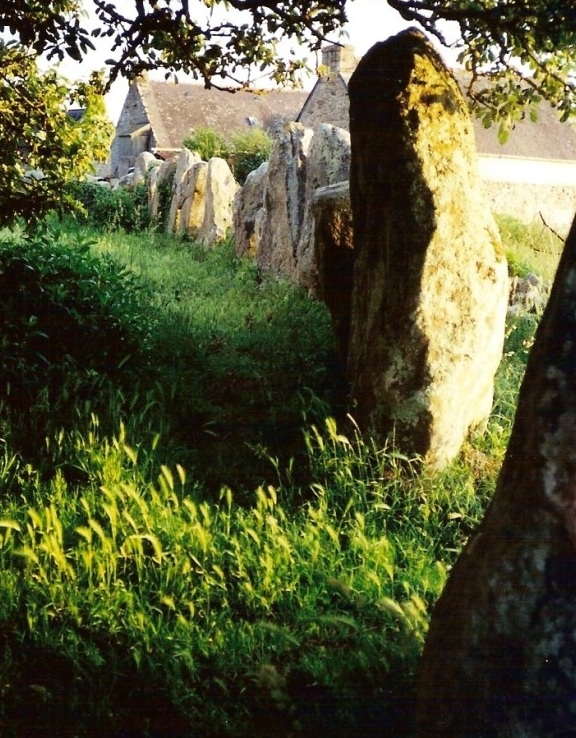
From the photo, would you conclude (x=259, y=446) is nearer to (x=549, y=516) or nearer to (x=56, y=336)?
(x=56, y=336)

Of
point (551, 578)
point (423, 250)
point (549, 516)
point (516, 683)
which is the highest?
point (423, 250)

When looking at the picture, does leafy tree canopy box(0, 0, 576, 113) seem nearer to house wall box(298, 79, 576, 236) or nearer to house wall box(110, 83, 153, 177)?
house wall box(298, 79, 576, 236)

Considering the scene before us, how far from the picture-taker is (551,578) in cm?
229

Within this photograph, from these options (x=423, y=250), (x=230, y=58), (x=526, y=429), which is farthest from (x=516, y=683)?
(x=230, y=58)

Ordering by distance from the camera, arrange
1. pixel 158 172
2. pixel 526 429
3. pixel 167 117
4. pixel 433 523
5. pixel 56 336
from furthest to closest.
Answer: pixel 167 117 < pixel 158 172 < pixel 56 336 < pixel 433 523 < pixel 526 429

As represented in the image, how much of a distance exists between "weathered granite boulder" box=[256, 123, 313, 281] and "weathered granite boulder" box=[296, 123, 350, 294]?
1.56ft

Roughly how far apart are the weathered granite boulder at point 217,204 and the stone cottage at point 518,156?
15414 millimetres

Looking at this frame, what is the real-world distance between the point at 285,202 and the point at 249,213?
2554mm

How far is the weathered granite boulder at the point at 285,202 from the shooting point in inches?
406

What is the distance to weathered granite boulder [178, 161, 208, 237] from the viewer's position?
15430 mm

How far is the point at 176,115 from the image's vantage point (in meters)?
44.0

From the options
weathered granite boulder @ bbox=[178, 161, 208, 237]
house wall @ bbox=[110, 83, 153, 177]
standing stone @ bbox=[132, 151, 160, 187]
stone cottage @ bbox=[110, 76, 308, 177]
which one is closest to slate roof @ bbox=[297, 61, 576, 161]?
stone cottage @ bbox=[110, 76, 308, 177]

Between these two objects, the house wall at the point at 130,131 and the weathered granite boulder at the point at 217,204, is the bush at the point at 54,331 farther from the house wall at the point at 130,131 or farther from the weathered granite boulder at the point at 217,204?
the house wall at the point at 130,131

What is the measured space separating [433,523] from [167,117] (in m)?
42.2
